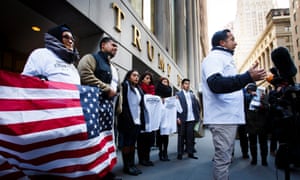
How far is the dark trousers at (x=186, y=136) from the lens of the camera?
5492 millimetres

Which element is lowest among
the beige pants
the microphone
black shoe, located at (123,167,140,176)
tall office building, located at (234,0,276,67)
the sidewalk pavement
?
the sidewalk pavement

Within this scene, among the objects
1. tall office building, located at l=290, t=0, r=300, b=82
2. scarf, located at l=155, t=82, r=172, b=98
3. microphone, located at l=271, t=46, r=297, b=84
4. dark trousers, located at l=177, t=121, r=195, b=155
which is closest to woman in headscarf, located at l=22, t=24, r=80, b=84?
microphone, located at l=271, t=46, r=297, b=84

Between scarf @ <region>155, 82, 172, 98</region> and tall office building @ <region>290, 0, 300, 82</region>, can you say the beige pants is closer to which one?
scarf @ <region>155, 82, 172, 98</region>

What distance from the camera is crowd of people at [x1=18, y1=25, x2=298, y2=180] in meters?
2.19

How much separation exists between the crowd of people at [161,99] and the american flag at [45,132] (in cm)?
63

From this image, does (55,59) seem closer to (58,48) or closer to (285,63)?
(58,48)

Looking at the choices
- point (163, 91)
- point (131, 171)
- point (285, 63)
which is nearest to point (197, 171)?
point (131, 171)

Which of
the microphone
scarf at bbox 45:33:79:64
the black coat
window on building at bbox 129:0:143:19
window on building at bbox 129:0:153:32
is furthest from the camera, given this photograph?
window on building at bbox 129:0:153:32

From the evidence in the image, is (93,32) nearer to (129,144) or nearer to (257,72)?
(129,144)

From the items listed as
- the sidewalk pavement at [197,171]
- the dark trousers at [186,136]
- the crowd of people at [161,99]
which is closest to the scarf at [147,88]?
the crowd of people at [161,99]

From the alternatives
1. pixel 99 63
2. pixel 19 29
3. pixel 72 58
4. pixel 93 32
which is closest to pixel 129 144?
pixel 99 63

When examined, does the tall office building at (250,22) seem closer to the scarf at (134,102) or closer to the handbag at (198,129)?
the handbag at (198,129)

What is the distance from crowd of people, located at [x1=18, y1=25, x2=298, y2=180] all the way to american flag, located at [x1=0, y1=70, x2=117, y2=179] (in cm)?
63

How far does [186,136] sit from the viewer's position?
5582 millimetres
